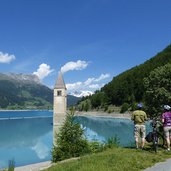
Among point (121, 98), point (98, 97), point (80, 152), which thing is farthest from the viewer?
point (98, 97)

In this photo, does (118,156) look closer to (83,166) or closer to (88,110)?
(83,166)

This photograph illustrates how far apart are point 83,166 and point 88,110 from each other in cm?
14361

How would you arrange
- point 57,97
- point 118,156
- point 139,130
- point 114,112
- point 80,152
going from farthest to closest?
point 114,112 → point 57,97 → point 80,152 → point 139,130 → point 118,156

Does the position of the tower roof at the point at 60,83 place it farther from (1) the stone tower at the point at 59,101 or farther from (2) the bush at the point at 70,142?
(2) the bush at the point at 70,142

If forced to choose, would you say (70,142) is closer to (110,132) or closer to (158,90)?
(158,90)

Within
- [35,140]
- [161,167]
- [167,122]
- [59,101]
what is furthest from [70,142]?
[59,101]

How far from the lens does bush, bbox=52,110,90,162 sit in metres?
19.0

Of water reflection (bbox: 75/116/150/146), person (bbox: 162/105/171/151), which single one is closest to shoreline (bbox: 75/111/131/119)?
water reflection (bbox: 75/116/150/146)

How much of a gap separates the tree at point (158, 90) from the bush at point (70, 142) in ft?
59.9

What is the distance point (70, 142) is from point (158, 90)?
21383mm

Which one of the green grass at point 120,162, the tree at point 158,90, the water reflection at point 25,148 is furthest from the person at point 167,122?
the tree at point 158,90

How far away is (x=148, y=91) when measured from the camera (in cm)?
4025

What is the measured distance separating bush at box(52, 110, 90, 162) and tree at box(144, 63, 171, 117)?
18.3m

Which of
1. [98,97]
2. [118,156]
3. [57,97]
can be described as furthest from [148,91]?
[98,97]
